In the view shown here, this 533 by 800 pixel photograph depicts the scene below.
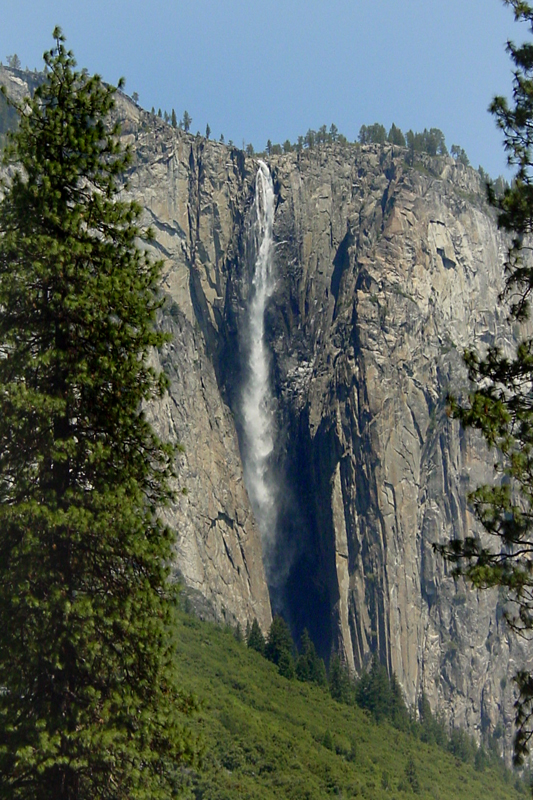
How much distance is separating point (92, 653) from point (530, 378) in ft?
31.0

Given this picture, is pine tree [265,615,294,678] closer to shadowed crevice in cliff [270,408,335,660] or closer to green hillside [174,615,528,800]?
green hillside [174,615,528,800]

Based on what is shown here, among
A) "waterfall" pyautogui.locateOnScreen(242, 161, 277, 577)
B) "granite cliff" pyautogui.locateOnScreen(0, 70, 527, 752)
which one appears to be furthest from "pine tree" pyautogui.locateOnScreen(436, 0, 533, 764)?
"waterfall" pyautogui.locateOnScreen(242, 161, 277, 577)

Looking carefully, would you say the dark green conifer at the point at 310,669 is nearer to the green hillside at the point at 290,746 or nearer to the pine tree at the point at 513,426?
the green hillside at the point at 290,746

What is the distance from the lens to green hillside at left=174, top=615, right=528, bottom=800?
2621 inches

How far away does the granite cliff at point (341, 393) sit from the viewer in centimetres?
11931

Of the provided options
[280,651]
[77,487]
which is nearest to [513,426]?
[77,487]

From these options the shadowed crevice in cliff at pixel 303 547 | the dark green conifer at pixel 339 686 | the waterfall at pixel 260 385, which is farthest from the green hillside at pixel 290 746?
the waterfall at pixel 260 385

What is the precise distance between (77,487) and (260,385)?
11594 centimetres

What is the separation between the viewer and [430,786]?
3241 inches

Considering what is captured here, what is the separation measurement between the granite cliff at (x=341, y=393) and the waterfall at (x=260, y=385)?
1.09 metres

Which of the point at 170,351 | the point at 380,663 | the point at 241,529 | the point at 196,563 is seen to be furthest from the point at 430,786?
the point at 170,351

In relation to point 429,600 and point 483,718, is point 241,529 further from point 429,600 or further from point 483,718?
point 483,718

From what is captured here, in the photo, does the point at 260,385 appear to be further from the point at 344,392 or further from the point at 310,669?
the point at 310,669

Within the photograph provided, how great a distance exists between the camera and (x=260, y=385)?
440 ft
